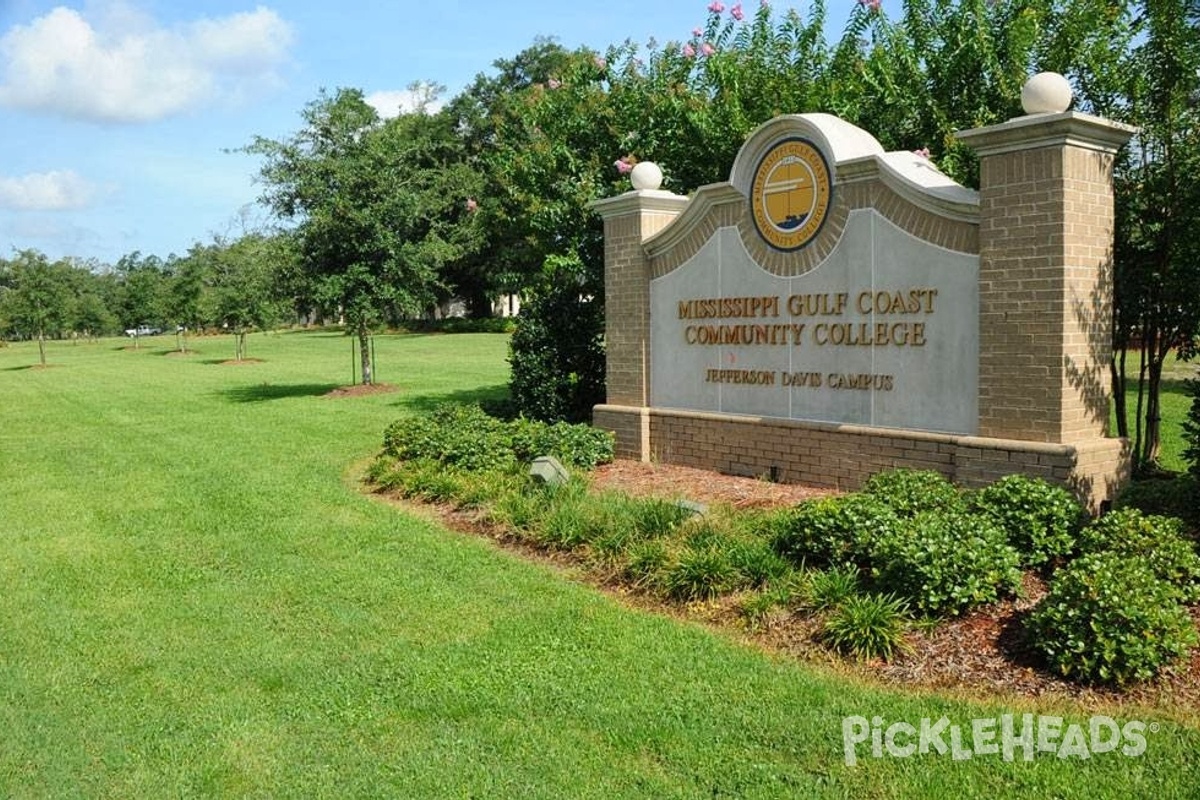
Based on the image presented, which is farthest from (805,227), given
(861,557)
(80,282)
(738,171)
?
(80,282)

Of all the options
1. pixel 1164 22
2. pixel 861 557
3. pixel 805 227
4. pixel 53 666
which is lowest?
pixel 53 666

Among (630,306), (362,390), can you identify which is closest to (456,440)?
(630,306)

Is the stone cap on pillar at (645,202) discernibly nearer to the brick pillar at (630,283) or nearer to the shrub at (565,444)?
the brick pillar at (630,283)

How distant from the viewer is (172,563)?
778 centimetres

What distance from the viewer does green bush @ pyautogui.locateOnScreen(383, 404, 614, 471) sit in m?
10.4

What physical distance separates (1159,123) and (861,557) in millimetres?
5055

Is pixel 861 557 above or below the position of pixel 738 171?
below

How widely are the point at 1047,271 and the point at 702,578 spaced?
3.30 metres

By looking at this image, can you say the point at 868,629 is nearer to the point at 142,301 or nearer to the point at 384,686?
the point at 384,686

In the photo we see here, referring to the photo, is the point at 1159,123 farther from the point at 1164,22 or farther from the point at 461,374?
the point at 461,374

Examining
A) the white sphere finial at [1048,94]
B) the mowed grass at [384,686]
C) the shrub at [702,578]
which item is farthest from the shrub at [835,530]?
the white sphere finial at [1048,94]

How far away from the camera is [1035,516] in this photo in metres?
6.10

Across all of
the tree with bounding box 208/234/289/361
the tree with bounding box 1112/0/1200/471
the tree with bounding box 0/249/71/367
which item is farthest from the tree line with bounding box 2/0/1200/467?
the tree with bounding box 0/249/71/367

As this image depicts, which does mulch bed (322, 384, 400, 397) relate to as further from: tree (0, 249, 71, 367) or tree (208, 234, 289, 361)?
tree (0, 249, 71, 367)
